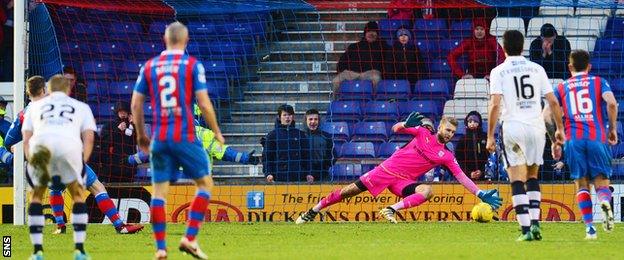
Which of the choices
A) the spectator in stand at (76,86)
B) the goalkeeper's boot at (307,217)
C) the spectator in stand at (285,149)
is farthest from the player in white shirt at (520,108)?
the spectator in stand at (76,86)

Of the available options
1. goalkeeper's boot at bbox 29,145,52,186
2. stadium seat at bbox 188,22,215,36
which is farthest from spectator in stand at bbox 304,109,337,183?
goalkeeper's boot at bbox 29,145,52,186

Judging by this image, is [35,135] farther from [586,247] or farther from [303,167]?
[303,167]

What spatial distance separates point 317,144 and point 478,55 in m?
3.68

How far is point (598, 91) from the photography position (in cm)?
1448

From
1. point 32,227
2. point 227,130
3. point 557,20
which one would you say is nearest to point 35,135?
point 32,227

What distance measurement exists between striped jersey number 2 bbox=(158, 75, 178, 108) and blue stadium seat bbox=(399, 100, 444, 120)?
11099 mm

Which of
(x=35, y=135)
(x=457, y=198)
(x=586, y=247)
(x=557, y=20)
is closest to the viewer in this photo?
(x=35, y=135)

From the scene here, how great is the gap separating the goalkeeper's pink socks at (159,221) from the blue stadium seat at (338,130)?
10.5 meters

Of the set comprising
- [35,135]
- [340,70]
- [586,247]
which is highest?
[340,70]

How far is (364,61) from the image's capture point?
74.7ft

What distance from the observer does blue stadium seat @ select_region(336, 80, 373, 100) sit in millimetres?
22719

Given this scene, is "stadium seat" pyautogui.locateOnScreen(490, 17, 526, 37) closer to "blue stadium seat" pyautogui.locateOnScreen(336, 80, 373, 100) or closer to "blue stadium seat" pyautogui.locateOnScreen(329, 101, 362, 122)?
"blue stadium seat" pyautogui.locateOnScreen(336, 80, 373, 100)

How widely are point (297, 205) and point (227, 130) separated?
356 cm

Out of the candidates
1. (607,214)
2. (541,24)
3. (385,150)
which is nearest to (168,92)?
(607,214)
